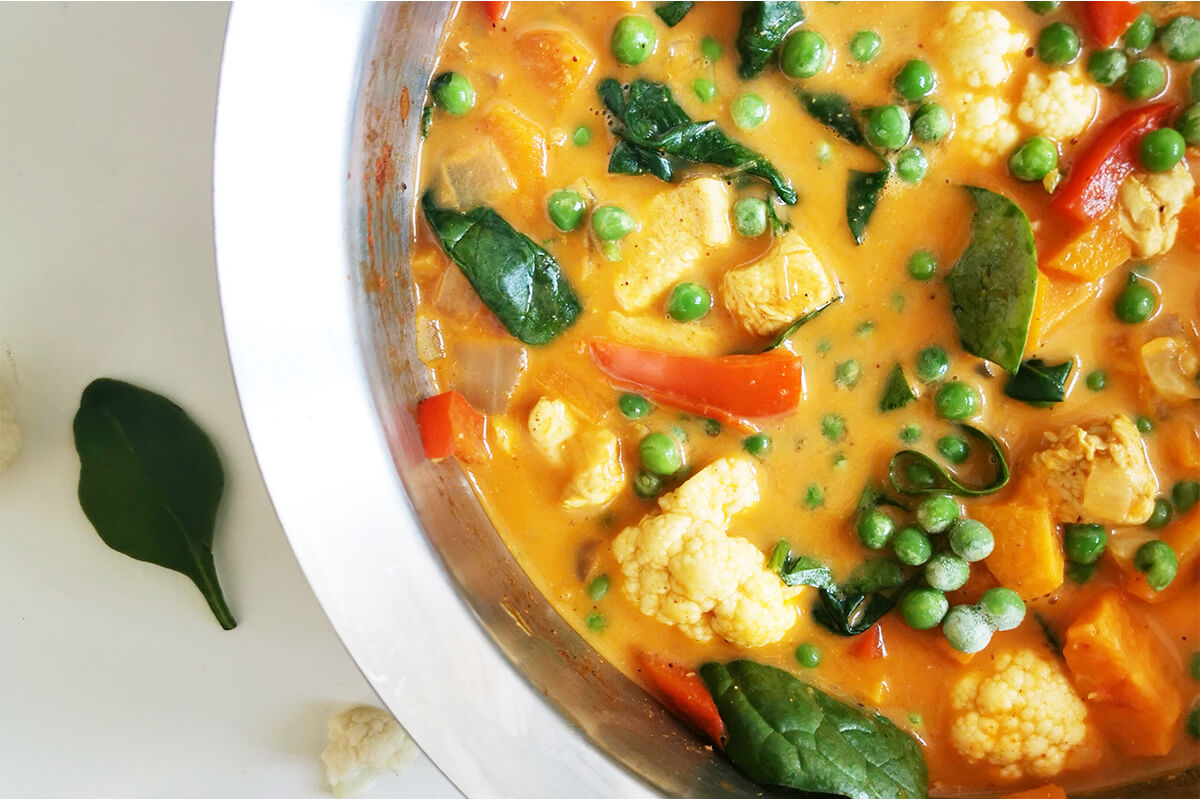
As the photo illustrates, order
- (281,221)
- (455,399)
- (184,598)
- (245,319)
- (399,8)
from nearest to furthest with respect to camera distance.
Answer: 1. (245,319)
2. (281,221)
3. (399,8)
4. (455,399)
5. (184,598)

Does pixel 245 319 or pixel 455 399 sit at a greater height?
pixel 245 319

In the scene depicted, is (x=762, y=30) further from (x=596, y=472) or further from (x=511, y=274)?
(x=596, y=472)

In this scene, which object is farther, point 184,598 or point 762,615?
point 184,598

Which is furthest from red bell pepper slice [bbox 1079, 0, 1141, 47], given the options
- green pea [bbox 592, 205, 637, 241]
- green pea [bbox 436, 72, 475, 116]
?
green pea [bbox 436, 72, 475, 116]

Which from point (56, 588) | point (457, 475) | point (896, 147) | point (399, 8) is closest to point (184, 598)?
point (56, 588)

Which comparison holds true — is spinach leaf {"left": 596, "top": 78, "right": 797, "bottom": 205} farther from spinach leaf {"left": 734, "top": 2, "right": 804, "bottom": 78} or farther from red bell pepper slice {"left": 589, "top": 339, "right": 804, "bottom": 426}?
red bell pepper slice {"left": 589, "top": 339, "right": 804, "bottom": 426}

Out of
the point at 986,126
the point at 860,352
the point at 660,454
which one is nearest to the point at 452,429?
the point at 660,454

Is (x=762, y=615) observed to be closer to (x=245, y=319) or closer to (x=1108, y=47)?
(x=245, y=319)
